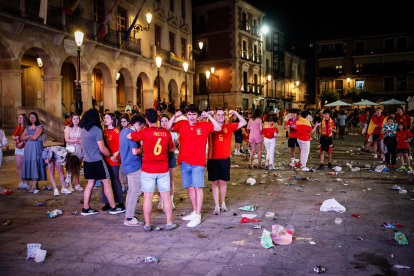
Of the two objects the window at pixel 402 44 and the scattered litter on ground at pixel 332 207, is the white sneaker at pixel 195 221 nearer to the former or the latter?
the scattered litter on ground at pixel 332 207

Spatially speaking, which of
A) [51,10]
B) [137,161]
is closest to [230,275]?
[137,161]

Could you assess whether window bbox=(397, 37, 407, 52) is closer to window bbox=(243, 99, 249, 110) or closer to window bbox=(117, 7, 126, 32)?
window bbox=(243, 99, 249, 110)

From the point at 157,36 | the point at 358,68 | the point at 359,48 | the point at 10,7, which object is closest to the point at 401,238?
the point at 10,7

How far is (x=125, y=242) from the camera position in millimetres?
4625

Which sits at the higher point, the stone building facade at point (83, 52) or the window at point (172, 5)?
the window at point (172, 5)

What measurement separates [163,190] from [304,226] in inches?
87.4

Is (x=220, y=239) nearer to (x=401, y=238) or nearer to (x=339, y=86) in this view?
(x=401, y=238)

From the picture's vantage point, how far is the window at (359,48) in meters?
48.9

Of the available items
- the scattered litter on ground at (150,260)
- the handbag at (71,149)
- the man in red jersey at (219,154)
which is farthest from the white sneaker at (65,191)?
the scattered litter on ground at (150,260)

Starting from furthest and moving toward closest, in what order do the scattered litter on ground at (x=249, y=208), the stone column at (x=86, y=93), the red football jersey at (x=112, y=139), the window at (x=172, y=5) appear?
the window at (x=172, y=5), the stone column at (x=86, y=93), the red football jersey at (x=112, y=139), the scattered litter on ground at (x=249, y=208)

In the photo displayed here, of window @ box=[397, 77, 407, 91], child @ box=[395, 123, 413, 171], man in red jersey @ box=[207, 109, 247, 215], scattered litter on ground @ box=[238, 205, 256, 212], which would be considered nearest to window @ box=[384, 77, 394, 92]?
window @ box=[397, 77, 407, 91]

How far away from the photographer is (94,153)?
→ 585 centimetres

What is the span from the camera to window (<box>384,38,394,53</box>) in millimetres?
46812

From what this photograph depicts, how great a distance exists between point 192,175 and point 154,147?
0.84 m
